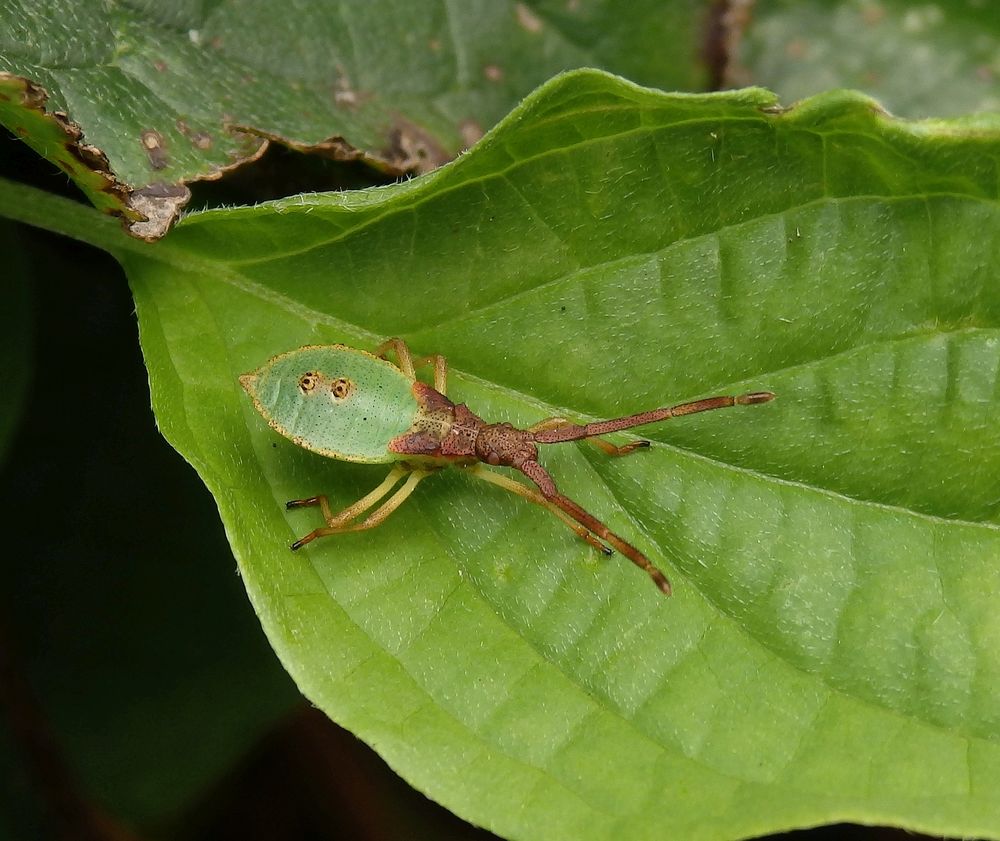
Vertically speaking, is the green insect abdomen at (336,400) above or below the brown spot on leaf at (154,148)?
below

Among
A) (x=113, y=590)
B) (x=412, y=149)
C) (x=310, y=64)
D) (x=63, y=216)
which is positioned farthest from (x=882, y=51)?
(x=113, y=590)

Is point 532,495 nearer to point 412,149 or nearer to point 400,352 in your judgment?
point 400,352

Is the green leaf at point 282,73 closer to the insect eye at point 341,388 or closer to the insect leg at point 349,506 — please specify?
the insect eye at point 341,388

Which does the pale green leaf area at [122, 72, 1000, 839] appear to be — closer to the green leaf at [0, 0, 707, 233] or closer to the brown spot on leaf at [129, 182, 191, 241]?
the brown spot on leaf at [129, 182, 191, 241]

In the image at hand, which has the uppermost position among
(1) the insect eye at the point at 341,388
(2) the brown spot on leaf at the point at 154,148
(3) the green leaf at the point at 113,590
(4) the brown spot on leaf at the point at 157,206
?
(2) the brown spot on leaf at the point at 154,148

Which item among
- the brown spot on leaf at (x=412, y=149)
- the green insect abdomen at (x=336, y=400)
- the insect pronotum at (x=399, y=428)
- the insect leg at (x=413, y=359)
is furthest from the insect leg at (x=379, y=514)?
the brown spot on leaf at (x=412, y=149)

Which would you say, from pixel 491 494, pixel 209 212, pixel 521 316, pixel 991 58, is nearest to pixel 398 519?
pixel 491 494

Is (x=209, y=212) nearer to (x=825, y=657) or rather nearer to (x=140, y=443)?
(x=140, y=443)
